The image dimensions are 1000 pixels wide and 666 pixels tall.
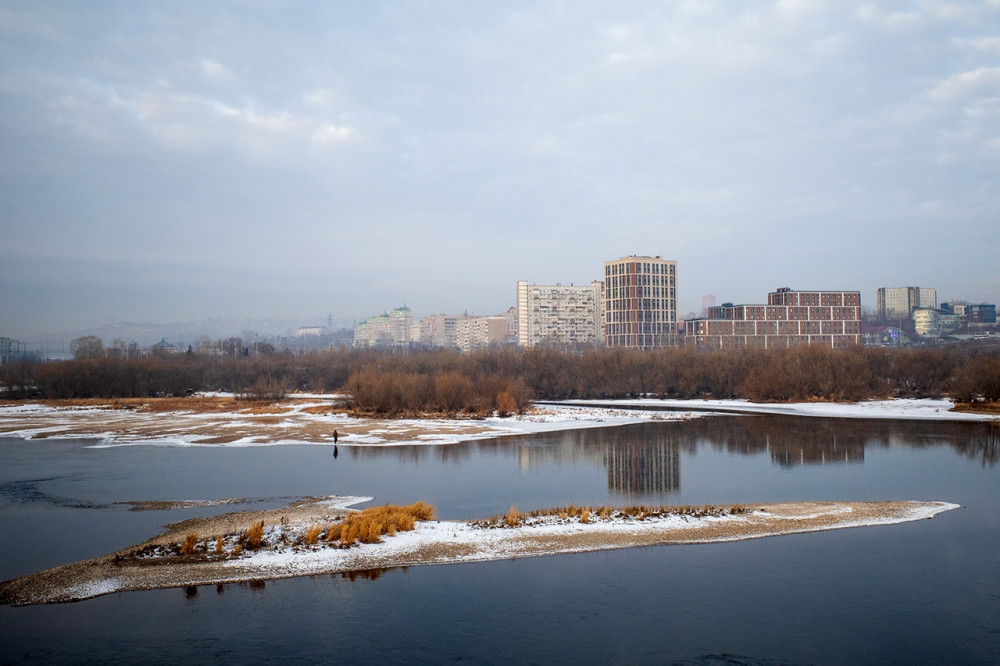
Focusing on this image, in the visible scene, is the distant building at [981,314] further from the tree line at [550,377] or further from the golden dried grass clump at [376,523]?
the golden dried grass clump at [376,523]

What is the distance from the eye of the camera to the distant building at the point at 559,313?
16550 cm

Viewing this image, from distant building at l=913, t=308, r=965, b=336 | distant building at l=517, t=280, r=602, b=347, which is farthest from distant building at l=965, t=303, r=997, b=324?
distant building at l=517, t=280, r=602, b=347

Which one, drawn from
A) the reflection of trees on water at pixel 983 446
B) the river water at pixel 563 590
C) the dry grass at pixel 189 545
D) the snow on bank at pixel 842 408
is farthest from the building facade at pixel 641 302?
the dry grass at pixel 189 545

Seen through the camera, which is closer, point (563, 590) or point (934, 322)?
point (563, 590)

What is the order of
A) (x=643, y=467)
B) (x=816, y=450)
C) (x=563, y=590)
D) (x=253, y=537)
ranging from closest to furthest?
(x=563, y=590), (x=253, y=537), (x=643, y=467), (x=816, y=450)

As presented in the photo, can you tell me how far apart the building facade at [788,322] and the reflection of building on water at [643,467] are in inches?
3764

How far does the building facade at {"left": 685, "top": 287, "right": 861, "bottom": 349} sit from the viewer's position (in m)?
129

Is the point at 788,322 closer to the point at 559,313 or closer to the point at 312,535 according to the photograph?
the point at 559,313

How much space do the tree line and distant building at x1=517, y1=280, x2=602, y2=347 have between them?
241 feet

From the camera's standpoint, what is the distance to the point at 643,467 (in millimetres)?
29000

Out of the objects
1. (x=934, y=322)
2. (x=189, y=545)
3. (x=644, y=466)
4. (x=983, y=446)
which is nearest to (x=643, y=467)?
(x=644, y=466)

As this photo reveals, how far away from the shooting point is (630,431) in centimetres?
4197

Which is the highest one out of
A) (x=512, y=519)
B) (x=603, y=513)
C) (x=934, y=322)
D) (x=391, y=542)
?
(x=934, y=322)

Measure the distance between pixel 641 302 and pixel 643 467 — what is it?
11492 cm
